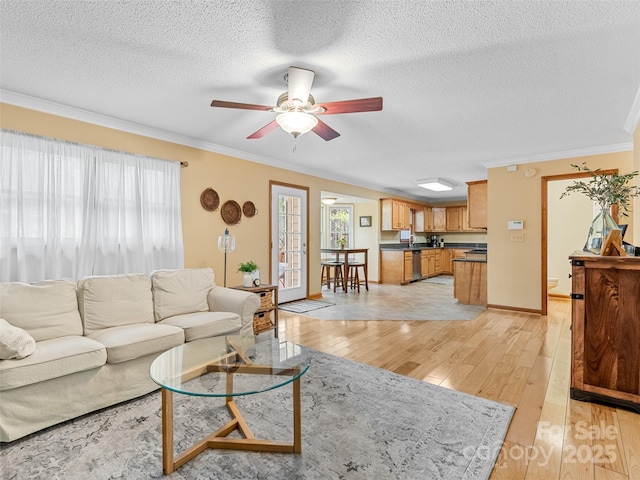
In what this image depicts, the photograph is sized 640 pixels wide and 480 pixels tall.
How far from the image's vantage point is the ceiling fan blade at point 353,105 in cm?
230

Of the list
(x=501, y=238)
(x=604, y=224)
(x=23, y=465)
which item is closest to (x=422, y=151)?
(x=501, y=238)

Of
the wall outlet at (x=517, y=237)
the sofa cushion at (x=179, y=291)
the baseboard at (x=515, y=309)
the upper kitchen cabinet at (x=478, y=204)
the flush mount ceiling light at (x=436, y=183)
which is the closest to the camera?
the sofa cushion at (x=179, y=291)

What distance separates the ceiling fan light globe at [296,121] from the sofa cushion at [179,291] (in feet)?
6.06

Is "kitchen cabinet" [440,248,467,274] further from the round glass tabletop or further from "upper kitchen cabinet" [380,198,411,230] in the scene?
the round glass tabletop

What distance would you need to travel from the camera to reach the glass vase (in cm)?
250

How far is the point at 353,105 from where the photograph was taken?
7.80ft

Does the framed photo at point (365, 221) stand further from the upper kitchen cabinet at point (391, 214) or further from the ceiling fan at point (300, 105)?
the ceiling fan at point (300, 105)

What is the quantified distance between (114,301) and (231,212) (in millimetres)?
2079

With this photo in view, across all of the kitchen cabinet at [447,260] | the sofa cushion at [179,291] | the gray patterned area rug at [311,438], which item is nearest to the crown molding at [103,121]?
the sofa cushion at [179,291]

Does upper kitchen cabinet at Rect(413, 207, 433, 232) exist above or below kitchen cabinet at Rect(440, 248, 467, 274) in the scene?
above

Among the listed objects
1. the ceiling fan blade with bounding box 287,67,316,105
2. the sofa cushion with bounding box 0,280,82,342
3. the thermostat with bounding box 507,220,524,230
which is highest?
the ceiling fan blade with bounding box 287,67,316,105

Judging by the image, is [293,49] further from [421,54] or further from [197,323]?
[197,323]

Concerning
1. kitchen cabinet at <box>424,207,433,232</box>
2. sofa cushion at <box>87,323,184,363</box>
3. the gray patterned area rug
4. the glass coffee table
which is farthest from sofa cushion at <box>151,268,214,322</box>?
kitchen cabinet at <box>424,207,433,232</box>

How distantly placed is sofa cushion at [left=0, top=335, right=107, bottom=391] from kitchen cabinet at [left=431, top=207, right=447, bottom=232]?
30.3ft
